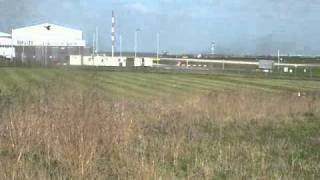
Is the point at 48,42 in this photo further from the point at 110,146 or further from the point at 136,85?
the point at 110,146

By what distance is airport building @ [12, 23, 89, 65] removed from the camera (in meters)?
130

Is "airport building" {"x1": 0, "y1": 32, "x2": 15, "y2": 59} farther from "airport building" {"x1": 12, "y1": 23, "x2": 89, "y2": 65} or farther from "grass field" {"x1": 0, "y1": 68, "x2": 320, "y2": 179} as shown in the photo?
"grass field" {"x1": 0, "y1": 68, "x2": 320, "y2": 179}

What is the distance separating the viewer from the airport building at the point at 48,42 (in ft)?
426

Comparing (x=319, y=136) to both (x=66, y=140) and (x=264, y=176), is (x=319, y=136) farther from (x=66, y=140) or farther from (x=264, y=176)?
(x=66, y=140)

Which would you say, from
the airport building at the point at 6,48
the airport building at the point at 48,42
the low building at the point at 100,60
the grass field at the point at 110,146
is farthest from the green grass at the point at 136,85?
the airport building at the point at 6,48

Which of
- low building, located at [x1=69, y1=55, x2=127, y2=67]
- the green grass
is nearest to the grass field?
the green grass

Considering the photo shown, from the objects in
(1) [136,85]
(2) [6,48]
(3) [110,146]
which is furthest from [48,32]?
(3) [110,146]

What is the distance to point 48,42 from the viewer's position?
135 meters

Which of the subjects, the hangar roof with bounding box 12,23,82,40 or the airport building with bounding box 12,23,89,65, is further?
the hangar roof with bounding box 12,23,82,40

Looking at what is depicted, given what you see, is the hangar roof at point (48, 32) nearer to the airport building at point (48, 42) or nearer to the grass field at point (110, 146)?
the airport building at point (48, 42)

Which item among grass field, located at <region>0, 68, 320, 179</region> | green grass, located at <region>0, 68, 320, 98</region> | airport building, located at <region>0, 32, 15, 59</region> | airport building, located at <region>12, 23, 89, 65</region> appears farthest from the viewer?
airport building, located at <region>0, 32, 15, 59</region>

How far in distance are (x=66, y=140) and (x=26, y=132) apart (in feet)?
4.92

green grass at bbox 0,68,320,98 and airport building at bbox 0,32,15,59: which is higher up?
airport building at bbox 0,32,15,59

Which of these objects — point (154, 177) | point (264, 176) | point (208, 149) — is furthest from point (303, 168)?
point (154, 177)
